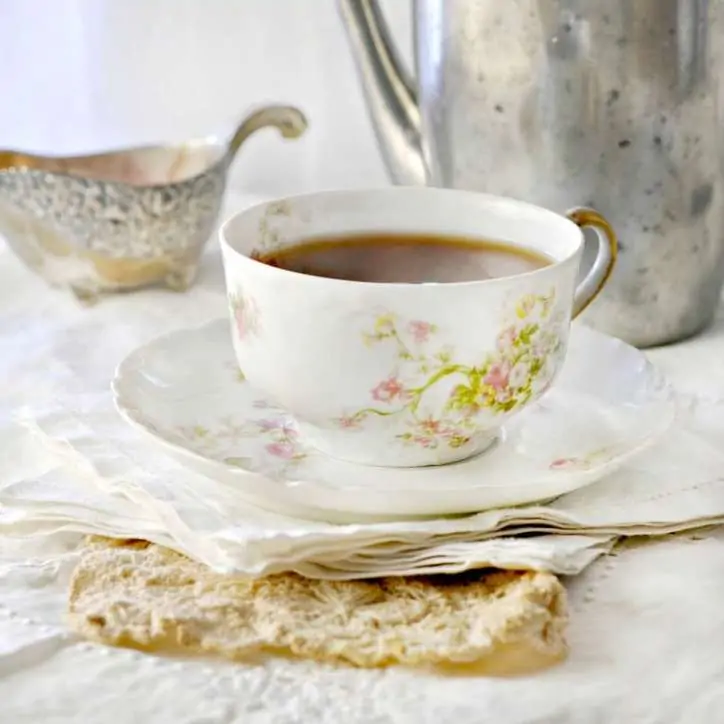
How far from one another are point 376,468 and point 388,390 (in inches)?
1.4

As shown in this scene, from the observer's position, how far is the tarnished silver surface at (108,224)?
1.82 ft

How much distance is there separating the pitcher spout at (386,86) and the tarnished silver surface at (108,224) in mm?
94

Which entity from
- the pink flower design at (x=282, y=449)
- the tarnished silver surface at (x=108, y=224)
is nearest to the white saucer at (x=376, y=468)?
the pink flower design at (x=282, y=449)

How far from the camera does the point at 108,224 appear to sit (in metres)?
0.56

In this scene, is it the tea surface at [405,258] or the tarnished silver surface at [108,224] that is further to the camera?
the tarnished silver surface at [108,224]

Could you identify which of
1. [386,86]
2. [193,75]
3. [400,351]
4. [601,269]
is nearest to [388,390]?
[400,351]

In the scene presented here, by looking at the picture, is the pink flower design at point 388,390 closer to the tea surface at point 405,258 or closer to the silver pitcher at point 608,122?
the tea surface at point 405,258

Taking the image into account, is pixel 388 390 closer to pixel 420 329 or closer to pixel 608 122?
pixel 420 329

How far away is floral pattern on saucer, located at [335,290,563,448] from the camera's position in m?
0.34

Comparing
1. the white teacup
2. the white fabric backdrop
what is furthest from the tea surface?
the white fabric backdrop

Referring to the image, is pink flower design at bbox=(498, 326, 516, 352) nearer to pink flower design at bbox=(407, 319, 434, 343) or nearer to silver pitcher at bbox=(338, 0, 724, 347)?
pink flower design at bbox=(407, 319, 434, 343)

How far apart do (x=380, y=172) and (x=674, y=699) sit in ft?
1.74

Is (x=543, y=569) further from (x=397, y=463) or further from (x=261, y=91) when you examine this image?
(x=261, y=91)

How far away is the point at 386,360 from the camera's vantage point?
1.13 feet
